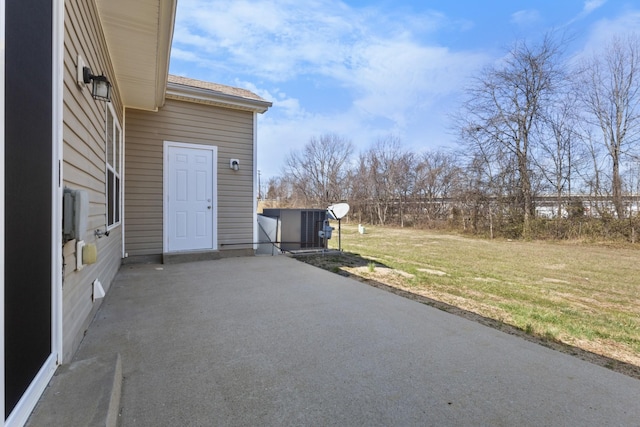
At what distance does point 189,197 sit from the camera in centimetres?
558

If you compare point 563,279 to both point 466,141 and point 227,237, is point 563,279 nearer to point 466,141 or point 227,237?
point 227,237

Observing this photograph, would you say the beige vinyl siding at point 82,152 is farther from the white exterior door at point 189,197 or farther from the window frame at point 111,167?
the white exterior door at point 189,197

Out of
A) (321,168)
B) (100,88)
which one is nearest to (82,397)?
(100,88)

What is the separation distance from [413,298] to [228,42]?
20.6ft

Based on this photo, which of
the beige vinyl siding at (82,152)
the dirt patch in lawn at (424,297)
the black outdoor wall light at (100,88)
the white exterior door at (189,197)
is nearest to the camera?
the beige vinyl siding at (82,152)

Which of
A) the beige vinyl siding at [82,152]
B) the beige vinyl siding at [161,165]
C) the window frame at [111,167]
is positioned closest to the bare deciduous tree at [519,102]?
the beige vinyl siding at [161,165]

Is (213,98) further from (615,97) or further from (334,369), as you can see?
(615,97)

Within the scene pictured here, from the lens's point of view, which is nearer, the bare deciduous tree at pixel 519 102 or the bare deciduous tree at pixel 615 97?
the bare deciduous tree at pixel 615 97

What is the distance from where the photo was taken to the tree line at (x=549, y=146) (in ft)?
34.4

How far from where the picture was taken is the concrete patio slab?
1515 millimetres

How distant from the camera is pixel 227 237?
592 cm

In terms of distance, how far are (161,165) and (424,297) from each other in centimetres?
460

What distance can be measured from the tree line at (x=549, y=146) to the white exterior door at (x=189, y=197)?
10.8 metres

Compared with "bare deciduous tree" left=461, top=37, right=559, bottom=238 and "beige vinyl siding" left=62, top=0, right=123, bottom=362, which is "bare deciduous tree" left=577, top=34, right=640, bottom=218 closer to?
"bare deciduous tree" left=461, top=37, right=559, bottom=238
